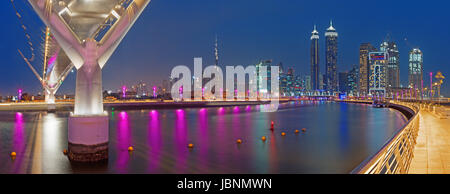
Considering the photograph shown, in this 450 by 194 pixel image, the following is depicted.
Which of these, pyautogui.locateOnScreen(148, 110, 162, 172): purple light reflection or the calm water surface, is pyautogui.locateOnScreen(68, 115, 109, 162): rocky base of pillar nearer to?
the calm water surface

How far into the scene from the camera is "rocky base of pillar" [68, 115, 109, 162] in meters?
14.9

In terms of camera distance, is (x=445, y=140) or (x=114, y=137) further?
(x=114, y=137)

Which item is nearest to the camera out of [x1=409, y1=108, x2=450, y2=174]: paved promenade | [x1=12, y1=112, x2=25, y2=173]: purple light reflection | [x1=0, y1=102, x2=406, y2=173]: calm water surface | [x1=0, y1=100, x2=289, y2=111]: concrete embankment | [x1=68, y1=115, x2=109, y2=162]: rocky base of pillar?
[x1=409, y1=108, x2=450, y2=174]: paved promenade

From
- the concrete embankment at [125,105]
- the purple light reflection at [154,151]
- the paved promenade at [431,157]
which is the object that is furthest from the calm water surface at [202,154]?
the concrete embankment at [125,105]

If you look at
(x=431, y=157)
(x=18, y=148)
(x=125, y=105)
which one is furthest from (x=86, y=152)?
(x=125, y=105)

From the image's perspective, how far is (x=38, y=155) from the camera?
20641mm

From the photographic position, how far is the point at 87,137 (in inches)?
591

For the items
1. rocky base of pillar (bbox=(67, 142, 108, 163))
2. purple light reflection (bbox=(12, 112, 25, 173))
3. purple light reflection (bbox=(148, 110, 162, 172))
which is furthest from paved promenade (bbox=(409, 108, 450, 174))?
purple light reflection (bbox=(12, 112, 25, 173))

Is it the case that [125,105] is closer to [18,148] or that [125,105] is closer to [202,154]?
[18,148]

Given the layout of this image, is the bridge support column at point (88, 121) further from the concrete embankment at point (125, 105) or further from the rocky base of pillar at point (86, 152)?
the concrete embankment at point (125, 105)

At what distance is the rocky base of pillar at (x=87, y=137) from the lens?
14859 mm
